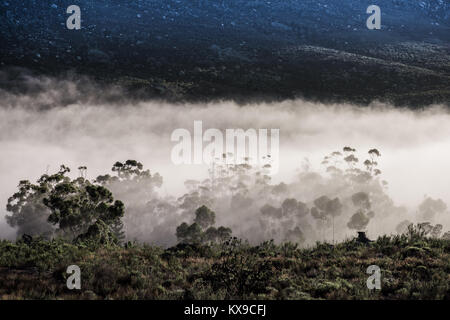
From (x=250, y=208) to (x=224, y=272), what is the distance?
293ft

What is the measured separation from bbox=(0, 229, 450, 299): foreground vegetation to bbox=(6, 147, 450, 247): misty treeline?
42.1 m

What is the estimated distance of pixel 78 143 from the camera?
174500 millimetres

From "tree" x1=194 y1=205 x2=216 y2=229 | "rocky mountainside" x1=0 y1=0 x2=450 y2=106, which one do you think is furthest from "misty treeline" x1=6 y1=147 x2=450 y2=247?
"rocky mountainside" x1=0 y1=0 x2=450 y2=106

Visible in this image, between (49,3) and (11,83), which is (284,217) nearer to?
(11,83)

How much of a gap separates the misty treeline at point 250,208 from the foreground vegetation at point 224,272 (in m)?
42.1

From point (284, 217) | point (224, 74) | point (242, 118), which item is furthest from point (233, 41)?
point (284, 217)

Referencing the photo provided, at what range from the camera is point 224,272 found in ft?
36.0
